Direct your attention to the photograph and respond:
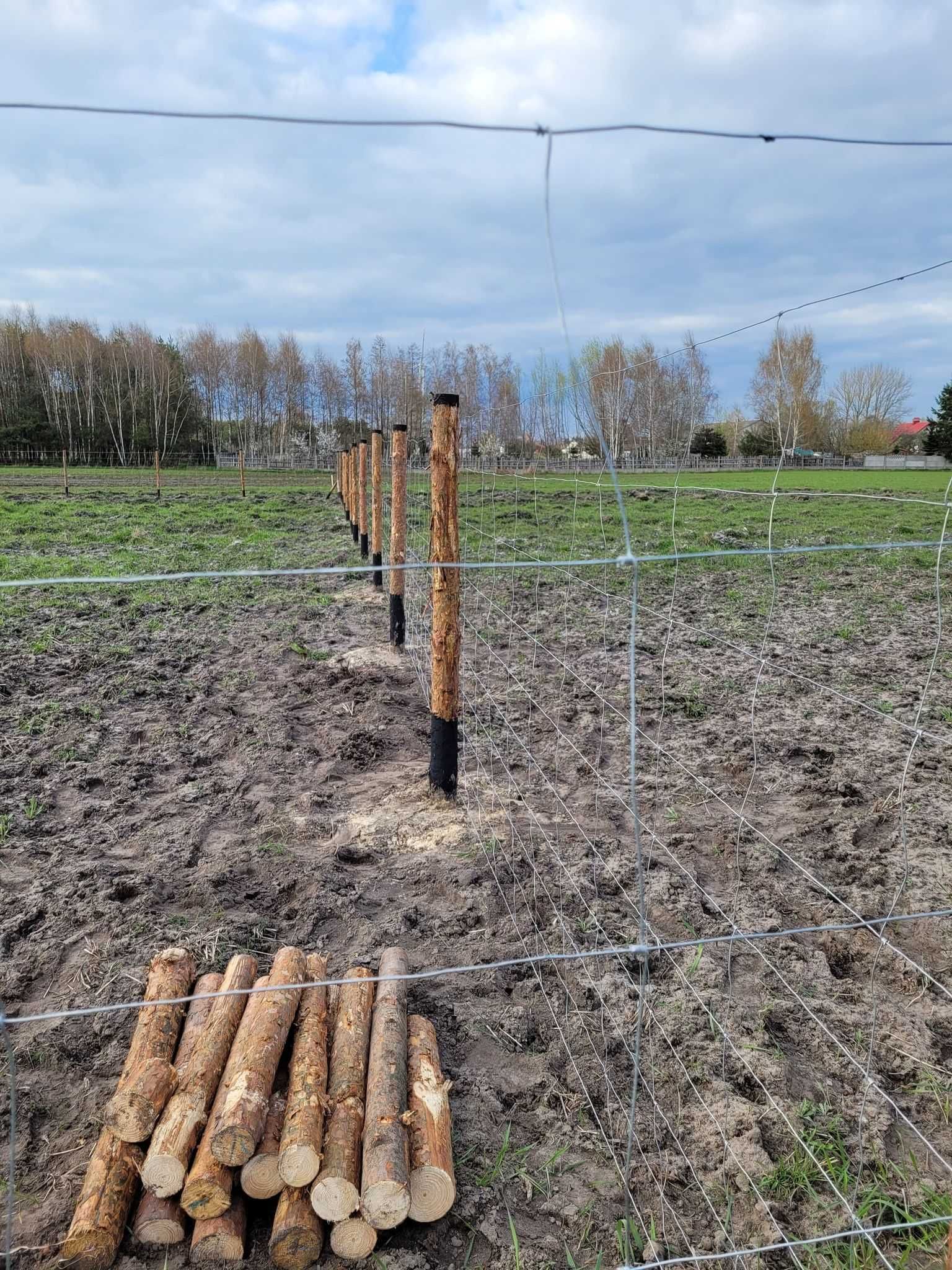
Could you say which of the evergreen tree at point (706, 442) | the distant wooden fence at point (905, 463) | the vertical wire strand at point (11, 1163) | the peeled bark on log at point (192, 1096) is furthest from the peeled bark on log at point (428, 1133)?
the distant wooden fence at point (905, 463)

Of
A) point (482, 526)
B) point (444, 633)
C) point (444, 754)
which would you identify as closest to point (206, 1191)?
point (444, 754)

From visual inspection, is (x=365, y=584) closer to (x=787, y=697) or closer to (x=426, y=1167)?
(x=787, y=697)

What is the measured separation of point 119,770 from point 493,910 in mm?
2490

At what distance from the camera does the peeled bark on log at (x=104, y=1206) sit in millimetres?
1914

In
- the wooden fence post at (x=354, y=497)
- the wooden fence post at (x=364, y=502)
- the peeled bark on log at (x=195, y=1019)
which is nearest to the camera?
the peeled bark on log at (x=195, y=1019)

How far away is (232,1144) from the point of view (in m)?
1.98

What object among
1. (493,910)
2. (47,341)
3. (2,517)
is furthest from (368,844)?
(47,341)

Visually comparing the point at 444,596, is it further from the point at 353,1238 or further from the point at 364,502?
the point at 364,502

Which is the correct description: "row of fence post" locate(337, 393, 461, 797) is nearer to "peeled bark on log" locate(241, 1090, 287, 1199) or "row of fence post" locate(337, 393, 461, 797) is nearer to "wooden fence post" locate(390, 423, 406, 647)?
"peeled bark on log" locate(241, 1090, 287, 1199)

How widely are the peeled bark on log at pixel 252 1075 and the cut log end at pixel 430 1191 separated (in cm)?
41

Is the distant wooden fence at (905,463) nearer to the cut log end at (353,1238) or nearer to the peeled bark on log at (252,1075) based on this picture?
the peeled bark on log at (252,1075)

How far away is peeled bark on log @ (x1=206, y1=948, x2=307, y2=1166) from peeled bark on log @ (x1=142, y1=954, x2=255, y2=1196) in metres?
0.03

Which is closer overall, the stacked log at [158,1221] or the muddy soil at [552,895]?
the stacked log at [158,1221]

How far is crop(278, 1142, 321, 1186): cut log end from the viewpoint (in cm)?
194
